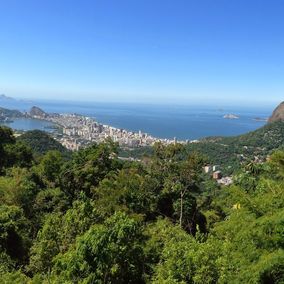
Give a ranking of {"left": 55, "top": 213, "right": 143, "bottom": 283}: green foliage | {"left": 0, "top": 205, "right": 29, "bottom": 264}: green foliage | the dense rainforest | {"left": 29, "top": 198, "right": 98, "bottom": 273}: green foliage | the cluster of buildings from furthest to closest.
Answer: the cluster of buildings
{"left": 0, "top": 205, "right": 29, "bottom": 264}: green foliage
{"left": 29, "top": 198, "right": 98, "bottom": 273}: green foliage
{"left": 55, "top": 213, "right": 143, "bottom": 283}: green foliage
the dense rainforest

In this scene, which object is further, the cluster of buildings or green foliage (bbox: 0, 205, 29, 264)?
the cluster of buildings

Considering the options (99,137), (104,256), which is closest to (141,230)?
(104,256)

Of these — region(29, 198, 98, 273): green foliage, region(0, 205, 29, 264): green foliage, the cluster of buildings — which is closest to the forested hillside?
the cluster of buildings

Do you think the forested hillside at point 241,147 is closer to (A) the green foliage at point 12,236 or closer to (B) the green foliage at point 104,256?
(A) the green foliage at point 12,236

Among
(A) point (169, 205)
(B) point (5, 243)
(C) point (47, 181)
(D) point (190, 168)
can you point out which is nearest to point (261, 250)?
(B) point (5, 243)

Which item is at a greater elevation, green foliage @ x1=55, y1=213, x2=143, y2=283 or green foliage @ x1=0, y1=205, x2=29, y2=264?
green foliage @ x1=55, y1=213, x2=143, y2=283

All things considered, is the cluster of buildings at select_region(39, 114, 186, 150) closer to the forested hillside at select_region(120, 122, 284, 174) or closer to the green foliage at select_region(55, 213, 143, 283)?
the forested hillside at select_region(120, 122, 284, 174)

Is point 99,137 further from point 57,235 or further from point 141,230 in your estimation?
point 57,235

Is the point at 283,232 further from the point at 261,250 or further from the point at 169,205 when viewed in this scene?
the point at 169,205
